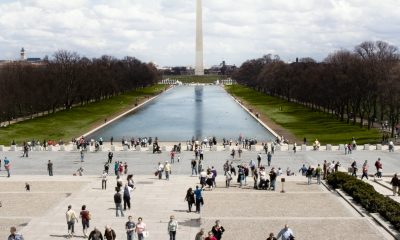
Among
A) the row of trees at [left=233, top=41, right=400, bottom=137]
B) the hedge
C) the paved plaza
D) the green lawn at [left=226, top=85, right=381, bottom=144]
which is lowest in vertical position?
the green lawn at [left=226, top=85, right=381, bottom=144]

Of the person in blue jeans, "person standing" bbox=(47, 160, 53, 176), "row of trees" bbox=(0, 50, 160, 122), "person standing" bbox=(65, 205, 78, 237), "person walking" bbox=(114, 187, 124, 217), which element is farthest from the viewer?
"row of trees" bbox=(0, 50, 160, 122)

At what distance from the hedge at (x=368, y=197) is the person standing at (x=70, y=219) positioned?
14464 millimetres

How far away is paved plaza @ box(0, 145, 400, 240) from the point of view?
26562 mm

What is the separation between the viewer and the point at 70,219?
82.6 feet

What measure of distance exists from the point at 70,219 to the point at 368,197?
51.7 ft

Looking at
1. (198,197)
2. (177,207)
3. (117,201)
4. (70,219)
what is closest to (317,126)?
(177,207)

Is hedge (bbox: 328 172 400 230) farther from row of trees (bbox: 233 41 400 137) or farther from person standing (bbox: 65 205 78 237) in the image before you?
row of trees (bbox: 233 41 400 137)

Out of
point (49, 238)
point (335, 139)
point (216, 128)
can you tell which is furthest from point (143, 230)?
point (216, 128)

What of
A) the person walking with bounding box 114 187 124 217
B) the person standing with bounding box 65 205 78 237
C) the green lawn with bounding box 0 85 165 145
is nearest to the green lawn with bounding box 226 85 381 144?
the green lawn with bounding box 0 85 165 145

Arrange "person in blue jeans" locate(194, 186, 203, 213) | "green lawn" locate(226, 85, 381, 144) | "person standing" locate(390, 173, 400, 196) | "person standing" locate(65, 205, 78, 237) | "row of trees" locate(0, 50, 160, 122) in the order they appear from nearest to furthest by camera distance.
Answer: "person standing" locate(65, 205, 78, 237)
"person in blue jeans" locate(194, 186, 203, 213)
"person standing" locate(390, 173, 400, 196)
"green lawn" locate(226, 85, 381, 144)
"row of trees" locate(0, 50, 160, 122)

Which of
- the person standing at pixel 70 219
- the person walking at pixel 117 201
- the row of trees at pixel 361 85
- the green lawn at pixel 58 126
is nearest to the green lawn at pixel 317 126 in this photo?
the row of trees at pixel 361 85

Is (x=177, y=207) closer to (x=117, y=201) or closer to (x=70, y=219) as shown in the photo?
(x=117, y=201)

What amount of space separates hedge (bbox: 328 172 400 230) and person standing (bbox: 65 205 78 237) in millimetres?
14464

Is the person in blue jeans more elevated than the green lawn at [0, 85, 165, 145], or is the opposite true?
the person in blue jeans
